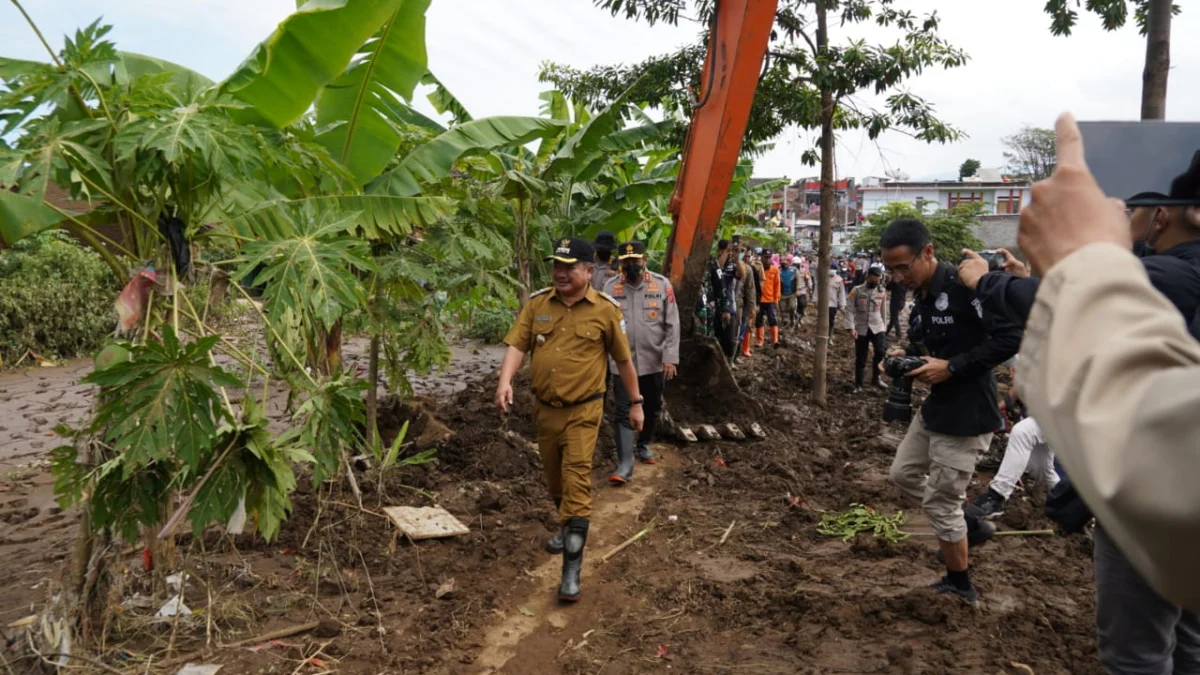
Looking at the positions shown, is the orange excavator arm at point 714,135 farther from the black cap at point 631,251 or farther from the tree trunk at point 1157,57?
the tree trunk at point 1157,57

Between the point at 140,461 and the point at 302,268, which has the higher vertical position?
the point at 302,268

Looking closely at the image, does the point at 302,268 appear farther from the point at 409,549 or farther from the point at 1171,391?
the point at 1171,391

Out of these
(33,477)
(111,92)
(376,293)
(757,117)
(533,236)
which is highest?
(757,117)

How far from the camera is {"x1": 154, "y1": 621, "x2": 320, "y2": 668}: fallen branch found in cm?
336

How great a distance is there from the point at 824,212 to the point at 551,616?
564cm

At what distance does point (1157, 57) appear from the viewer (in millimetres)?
4660

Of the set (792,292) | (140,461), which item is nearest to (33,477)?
(140,461)

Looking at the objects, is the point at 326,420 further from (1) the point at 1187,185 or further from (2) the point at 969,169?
(2) the point at 969,169

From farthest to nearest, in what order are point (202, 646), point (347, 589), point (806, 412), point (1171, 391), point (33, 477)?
point (806, 412), point (33, 477), point (347, 589), point (202, 646), point (1171, 391)

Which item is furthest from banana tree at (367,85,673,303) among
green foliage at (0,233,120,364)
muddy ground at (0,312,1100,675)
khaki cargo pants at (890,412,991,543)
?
green foliage at (0,233,120,364)

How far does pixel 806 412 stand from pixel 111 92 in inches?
300

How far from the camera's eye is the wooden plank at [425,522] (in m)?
4.91

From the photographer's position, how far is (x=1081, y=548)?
4832 millimetres

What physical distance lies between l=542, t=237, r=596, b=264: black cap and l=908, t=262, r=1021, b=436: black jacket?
1933mm
